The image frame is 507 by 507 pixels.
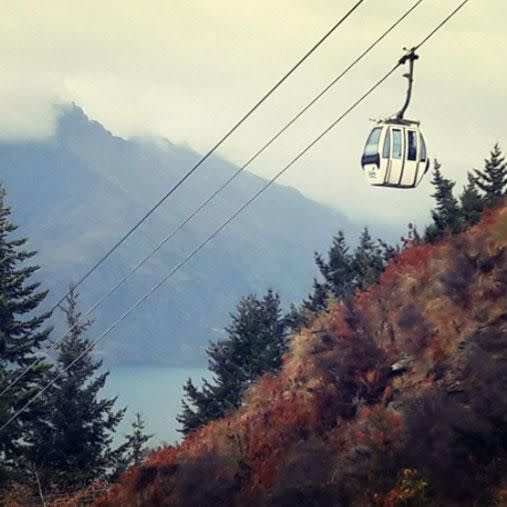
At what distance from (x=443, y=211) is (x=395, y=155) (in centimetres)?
1702

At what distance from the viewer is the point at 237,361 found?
3841cm

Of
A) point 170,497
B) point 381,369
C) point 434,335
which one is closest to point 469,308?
point 434,335

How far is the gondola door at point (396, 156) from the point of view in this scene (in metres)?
17.5

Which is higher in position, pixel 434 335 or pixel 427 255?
pixel 427 255

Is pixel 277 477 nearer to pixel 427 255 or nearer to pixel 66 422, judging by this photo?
pixel 427 255

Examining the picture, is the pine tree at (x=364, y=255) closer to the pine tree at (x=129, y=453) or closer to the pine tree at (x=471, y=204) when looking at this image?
the pine tree at (x=471, y=204)

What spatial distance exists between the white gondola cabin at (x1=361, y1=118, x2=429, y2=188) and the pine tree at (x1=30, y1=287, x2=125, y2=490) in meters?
15.5

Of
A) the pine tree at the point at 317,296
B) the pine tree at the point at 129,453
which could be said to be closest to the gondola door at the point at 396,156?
the pine tree at the point at 129,453

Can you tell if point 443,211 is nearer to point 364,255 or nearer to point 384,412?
point 364,255

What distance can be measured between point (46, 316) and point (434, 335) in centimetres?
1770

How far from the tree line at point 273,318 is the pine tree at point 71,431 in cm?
488

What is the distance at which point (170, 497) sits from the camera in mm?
14578

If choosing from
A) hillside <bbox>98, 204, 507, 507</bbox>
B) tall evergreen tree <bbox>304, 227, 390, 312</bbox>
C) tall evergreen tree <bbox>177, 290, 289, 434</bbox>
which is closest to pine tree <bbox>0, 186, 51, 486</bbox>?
tall evergreen tree <bbox>177, 290, 289, 434</bbox>

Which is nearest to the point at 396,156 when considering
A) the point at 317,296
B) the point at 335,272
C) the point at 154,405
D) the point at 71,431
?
the point at 71,431
